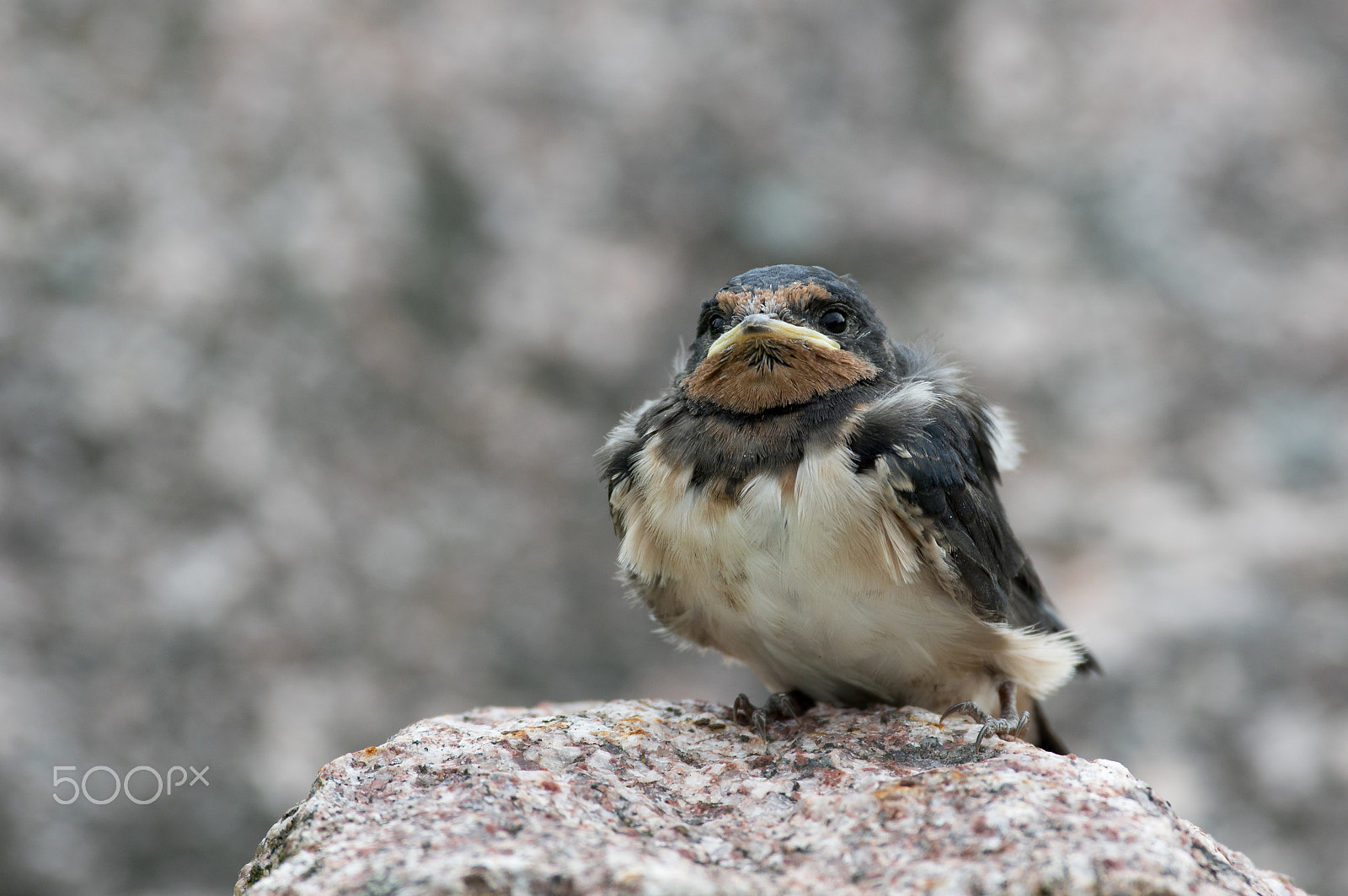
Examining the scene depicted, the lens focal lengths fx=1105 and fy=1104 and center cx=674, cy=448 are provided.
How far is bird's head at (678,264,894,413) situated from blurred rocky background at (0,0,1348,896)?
220cm

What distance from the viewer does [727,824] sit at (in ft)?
7.73

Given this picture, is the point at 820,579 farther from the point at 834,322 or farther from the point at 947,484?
the point at 834,322

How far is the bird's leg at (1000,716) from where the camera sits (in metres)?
2.72

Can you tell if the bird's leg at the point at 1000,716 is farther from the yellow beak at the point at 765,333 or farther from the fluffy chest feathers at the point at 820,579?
the yellow beak at the point at 765,333

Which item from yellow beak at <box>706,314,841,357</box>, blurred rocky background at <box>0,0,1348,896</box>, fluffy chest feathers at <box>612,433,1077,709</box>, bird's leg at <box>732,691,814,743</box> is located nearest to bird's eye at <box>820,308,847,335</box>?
yellow beak at <box>706,314,841,357</box>

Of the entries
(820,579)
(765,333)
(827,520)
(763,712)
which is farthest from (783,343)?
(763,712)

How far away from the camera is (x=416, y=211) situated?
6.34m

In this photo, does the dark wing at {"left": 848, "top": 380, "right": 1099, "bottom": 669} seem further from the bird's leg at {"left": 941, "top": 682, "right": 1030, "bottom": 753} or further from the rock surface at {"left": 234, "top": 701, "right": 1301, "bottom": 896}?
the rock surface at {"left": 234, "top": 701, "right": 1301, "bottom": 896}

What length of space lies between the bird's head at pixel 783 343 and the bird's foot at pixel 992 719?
0.94 m

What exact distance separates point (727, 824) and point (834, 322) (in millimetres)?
1532

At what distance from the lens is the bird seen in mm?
2859

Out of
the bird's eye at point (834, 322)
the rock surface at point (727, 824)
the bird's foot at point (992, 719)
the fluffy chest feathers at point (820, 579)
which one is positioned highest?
the bird's eye at point (834, 322)

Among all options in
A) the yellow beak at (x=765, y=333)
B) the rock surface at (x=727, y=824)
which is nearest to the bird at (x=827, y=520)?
the yellow beak at (x=765, y=333)

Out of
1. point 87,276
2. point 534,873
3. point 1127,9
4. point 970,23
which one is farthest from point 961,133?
point 534,873
